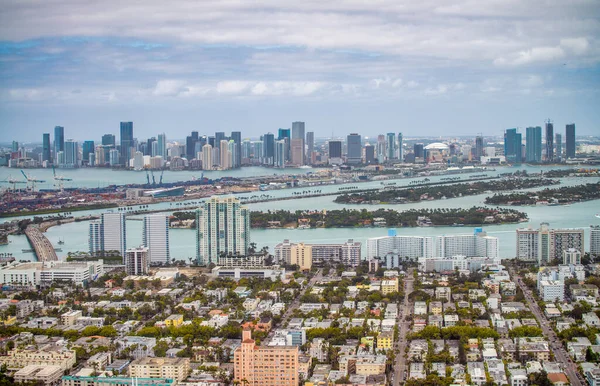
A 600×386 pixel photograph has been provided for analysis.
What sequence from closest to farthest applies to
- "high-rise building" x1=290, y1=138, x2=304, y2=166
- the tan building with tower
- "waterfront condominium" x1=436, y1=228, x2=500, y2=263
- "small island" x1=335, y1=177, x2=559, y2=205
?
the tan building with tower
"waterfront condominium" x1=436, y1=228, x2=500, y2=263
"small island" x1=335, y1=177, x2=559, y2=205
"high-rise building" x1=290, y1=138, x2=304, y2=166

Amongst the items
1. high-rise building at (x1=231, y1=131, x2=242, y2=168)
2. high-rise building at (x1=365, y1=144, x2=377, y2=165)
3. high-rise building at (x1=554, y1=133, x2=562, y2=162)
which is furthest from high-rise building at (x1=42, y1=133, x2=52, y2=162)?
high-rise building at (x1=554, y1=133, x2=562, y2=162)

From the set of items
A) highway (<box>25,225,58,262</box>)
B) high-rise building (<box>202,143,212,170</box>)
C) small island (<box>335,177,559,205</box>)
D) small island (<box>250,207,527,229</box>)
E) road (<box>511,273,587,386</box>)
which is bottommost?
road (<box>511,273,587,386</box>)

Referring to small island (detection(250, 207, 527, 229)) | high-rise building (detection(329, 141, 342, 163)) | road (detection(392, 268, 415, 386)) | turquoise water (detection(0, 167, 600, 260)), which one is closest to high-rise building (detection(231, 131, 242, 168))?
high-rise building (detection(329, 141, 342, 163))

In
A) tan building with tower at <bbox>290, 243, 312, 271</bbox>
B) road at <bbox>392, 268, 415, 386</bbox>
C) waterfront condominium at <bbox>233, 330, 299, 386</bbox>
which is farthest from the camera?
tan building with tower at <bbox>290, 243, 312, 271</bbox>

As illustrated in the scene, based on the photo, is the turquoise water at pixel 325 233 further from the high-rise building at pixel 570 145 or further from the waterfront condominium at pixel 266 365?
the high-rise building at pixel 570 145

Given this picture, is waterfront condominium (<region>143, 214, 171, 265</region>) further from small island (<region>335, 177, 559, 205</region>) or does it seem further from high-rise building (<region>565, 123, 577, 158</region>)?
high-rise building (<region>565, 123, 577, 158</region>)

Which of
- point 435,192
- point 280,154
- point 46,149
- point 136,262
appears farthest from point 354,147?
point 136,262

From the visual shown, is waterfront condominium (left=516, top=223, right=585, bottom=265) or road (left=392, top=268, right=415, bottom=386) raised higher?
waterfront condominium (left=516, top=223, right=585, bottom=265)

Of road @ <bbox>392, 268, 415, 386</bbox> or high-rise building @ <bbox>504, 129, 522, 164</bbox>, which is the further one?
high-rise building @ <bbox>504, 129, 522, 164</bbox>
